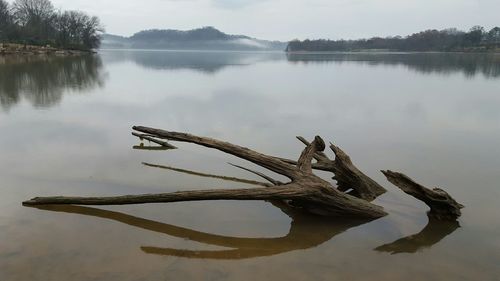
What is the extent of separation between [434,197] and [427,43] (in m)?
164

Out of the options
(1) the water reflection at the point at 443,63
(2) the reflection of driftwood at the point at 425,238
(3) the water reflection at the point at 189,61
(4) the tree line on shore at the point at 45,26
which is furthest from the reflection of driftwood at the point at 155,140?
(4) the tree line on shore at the point at 45,26

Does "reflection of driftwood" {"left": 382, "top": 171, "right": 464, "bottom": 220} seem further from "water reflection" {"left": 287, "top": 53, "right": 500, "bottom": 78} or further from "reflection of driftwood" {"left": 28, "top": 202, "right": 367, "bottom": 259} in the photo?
"water reflection" {"left": 287, "top": 53, "right": 500, "bottom": 78}

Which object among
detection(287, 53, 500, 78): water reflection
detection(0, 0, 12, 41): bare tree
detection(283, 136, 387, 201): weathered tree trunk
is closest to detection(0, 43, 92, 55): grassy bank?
detection(0, 0, 12, 41): bare tree

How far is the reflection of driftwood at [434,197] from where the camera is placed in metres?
6.41

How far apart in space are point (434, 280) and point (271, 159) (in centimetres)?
306

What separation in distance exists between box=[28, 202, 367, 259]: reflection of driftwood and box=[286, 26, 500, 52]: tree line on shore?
131 m

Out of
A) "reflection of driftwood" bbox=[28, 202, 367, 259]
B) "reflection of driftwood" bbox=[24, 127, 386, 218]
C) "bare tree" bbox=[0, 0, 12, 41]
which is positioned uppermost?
"bare tree" bbox=[0, 0, 12, 41]

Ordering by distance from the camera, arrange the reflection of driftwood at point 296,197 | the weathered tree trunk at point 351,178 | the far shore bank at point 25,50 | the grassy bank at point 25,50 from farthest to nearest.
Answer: the far shore bank at point 25,50, the grassy bank at point 25,50, the weathered tree trunk at point 351,178, the reflection of driftwood at point 296,197

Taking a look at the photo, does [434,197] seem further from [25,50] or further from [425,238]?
[25,50]

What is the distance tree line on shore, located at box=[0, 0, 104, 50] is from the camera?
3137 inches

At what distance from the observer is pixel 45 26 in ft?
307

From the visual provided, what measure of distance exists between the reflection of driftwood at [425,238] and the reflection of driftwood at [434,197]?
0.11 meters

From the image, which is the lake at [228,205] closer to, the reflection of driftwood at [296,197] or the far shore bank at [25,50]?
the reflection of driftwood at [296,197]

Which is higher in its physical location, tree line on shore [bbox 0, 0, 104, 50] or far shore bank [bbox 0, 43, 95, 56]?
tree line on shore [bbox 0, 0, 104, 50]
